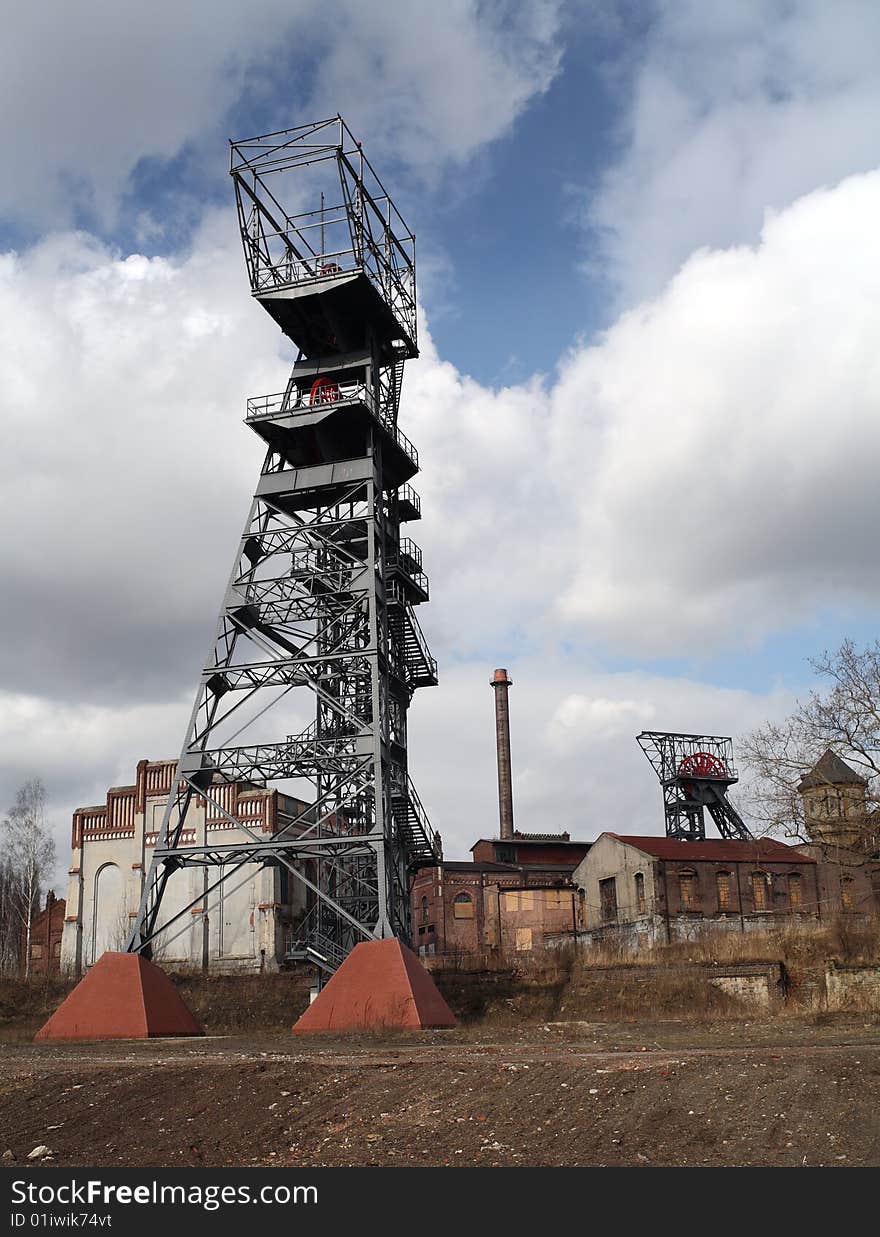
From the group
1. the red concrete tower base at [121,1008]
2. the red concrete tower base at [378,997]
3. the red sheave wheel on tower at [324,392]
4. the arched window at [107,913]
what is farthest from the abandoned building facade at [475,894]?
the red sheave wheel on tower at [324,392]

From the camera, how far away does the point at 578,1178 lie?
7.24 m

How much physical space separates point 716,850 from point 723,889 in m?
1.83

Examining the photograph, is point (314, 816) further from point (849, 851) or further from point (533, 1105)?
point (533, 1105)

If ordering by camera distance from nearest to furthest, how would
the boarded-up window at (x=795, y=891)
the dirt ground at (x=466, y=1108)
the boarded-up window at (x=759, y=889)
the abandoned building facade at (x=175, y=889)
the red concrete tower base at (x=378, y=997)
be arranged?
the dirt ground at (x=466, y=1108) → the red concrete tower base at (x=378, y=997) → the abandoned building facade at (x=175, y=889) → the boarded-up window at (x=759, y=889) → the boarded-up window at (x=795, y=891)

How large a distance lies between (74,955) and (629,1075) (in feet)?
105

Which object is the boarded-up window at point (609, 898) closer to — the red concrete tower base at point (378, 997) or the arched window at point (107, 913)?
the arched window at point (107, 913)

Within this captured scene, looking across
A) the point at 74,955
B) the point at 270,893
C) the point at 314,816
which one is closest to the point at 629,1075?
the point at 314,816

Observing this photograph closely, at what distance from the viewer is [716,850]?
45.9 m

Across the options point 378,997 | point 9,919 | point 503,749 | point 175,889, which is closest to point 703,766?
point 503,749

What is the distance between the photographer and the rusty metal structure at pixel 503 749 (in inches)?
2378

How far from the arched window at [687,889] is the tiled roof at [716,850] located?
681 millimetres

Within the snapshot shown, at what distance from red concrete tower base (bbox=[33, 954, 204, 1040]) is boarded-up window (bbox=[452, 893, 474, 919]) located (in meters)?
28.7

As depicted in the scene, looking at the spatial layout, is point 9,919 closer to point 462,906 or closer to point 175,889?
point 175,889

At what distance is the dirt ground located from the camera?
8.11 meters
